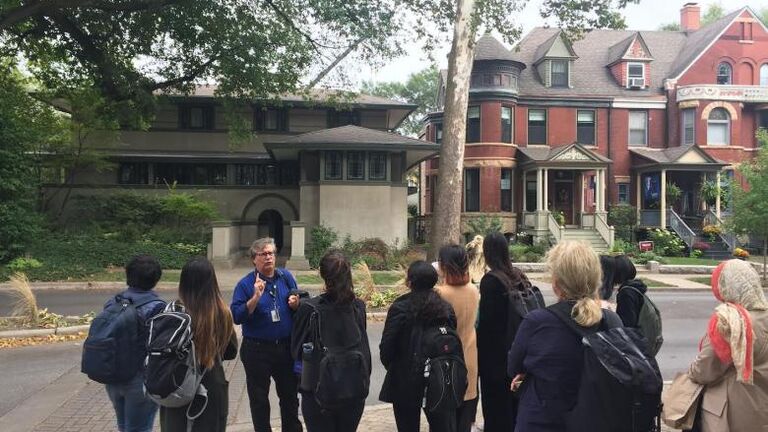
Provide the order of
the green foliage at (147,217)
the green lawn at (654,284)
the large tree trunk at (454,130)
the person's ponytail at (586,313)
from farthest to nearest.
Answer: the green foliage at (147,217) → the green lawn at (654,284) → the large tree trunk at (454,130) → the person's ponytail at (586,313)

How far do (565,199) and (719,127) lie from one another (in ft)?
30.9

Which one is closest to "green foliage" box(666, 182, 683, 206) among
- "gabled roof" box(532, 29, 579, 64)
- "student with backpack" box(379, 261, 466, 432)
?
"gabled roof" box(532, 29, 579, 64)

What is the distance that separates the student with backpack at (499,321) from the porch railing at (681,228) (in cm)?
2725

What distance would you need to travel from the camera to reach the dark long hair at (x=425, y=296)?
394cm

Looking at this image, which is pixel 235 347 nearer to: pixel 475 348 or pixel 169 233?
pixel 475 348

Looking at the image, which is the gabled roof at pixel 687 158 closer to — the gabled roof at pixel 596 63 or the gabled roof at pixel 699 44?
the gabled roof at pixel 596 63

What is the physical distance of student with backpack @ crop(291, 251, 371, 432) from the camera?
3771 mm

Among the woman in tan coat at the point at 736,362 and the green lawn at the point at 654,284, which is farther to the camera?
the green lawn at the point at 654,284

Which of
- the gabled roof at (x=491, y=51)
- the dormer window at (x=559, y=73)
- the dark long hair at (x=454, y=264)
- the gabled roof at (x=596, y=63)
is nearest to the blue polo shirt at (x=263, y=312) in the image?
the dark long hair at (x=454, y=264)

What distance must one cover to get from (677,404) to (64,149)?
1120 inches

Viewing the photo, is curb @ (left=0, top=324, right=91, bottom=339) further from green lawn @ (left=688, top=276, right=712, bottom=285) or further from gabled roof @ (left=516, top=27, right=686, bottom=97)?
gabled roof @ (left=516, top=27, right=686, bottom=97)

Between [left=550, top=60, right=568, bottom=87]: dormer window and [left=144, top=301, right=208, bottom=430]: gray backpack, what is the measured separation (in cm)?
3215

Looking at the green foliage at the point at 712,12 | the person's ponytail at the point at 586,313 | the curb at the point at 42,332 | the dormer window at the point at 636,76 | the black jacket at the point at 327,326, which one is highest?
the green foliage at the point at 712,12

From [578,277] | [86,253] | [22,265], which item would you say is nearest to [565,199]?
[86,253]
